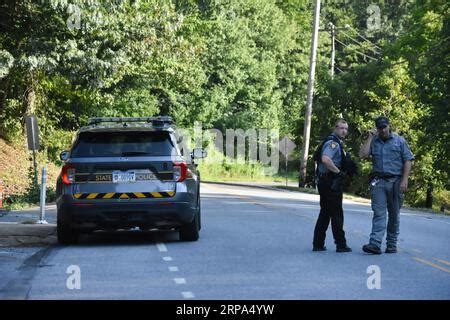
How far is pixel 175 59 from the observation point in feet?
154

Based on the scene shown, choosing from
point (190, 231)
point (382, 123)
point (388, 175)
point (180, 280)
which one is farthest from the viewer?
point (190, 231)

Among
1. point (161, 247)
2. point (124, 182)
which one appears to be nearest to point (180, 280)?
point (161, 247)

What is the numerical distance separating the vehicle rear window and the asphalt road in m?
1.41

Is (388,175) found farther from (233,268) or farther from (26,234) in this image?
(26,234)

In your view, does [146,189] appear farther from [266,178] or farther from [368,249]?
[266,178]

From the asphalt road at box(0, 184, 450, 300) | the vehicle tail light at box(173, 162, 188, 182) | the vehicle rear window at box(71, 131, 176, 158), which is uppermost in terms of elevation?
the vehicle rear window at box(71, 131, 176, 158)

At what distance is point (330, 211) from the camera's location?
14.1 metres

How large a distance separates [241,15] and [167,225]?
2268 inches

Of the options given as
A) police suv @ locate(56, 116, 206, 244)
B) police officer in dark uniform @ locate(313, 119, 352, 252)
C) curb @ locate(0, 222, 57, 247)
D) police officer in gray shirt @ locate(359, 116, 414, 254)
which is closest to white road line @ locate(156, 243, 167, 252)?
police suv @ locate(56, 116, 206, 244)

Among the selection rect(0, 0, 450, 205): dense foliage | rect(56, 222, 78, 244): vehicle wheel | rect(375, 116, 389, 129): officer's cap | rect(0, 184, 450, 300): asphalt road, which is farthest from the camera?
rect(0, 0, 450, 205): dense foliage

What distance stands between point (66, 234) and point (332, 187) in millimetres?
4151

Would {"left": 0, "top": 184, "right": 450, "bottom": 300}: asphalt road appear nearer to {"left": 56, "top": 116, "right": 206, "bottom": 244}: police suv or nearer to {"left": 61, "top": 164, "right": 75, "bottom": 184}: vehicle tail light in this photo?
{"left": 56, "top": 116, "right": 206, "bottom": 244}: police suv

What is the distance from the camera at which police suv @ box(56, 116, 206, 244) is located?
48.2 ft

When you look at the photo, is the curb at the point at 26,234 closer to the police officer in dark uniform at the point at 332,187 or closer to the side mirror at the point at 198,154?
the side mirror at the point at 198,154
